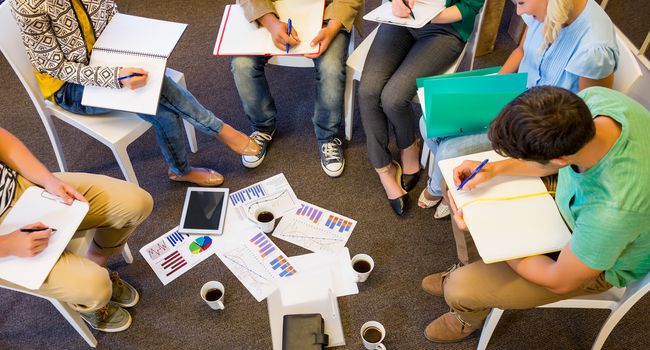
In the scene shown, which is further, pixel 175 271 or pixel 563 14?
pixel 175 271

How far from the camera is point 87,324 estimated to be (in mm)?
2010

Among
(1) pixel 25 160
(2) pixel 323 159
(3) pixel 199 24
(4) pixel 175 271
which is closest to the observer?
(1) pixel 25 160

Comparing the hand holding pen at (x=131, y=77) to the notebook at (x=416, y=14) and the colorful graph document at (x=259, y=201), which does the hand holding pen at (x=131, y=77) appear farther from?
the notebook at (x=416, y=14)

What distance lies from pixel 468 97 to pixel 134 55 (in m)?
1.33

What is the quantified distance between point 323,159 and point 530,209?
1.19m

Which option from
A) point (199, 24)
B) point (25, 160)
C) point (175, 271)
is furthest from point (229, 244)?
point (199, 24)

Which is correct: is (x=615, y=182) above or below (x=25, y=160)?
above

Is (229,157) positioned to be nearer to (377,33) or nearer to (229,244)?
(229,244)

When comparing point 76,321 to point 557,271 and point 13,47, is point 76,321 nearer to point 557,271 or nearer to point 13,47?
point 13,47

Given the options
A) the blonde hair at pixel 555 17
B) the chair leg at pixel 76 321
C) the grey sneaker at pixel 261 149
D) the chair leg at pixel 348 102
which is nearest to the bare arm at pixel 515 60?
the blonde hair at pixel 555 17

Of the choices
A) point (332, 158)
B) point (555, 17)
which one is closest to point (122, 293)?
point (332, 158)

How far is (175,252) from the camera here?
2215 mm

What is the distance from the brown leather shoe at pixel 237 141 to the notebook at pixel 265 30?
15.7 inches

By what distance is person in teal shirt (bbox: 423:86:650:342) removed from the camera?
3.87ft
